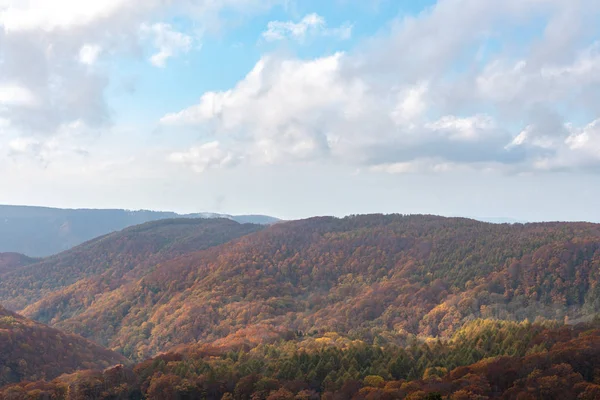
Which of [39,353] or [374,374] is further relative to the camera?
[39,353]

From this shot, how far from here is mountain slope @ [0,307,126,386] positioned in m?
140

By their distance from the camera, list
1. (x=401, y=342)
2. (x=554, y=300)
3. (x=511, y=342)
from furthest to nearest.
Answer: (x=554, y=300), (x=401, y=342), (x=511, y=342)

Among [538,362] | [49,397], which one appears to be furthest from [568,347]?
[49,397]

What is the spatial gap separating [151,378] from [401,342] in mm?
91580

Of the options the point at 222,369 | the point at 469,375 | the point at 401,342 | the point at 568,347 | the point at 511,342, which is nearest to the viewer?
the point at 469,375

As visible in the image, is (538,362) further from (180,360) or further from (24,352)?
(24,352)

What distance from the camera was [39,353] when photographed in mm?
152250

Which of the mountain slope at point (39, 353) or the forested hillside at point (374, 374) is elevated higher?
the forested hillside at point (374, 374)

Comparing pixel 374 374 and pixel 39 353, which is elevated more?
pixel 374 374

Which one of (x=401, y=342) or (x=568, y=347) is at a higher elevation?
(x=568, y=347)

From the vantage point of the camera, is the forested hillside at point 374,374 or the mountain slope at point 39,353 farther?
the mountain slope at point 39,353

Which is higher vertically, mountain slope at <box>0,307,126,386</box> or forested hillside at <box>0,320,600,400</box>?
forested hillside at <box>0,320,600,400</box>

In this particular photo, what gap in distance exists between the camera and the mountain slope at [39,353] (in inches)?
5527

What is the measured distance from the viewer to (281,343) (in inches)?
5778
